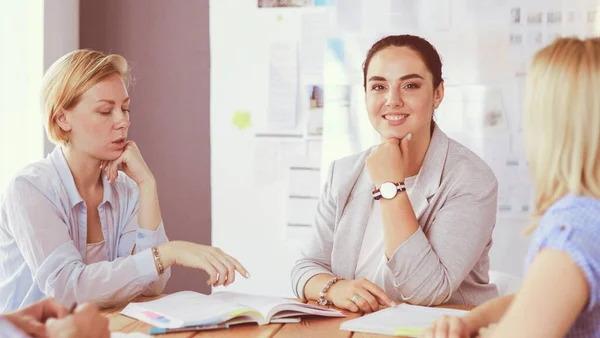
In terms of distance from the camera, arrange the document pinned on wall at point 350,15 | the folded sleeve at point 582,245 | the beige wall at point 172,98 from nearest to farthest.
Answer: the folded sleeve at point 582,245, the document pinned on wall at point 350,15, the beige wall at point 172,98

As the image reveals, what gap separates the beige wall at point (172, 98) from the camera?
10.5 feet

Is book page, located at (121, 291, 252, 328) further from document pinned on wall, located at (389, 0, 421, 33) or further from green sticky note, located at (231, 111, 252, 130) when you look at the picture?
document pinned on wall, located at (389, 0, 421, 33)

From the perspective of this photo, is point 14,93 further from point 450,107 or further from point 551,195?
point 551,195

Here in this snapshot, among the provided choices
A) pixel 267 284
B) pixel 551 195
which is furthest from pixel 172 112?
pixel 551 195

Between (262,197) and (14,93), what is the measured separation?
1176 mm

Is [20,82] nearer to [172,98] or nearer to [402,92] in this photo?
[172,98]

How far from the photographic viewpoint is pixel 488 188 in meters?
1.73

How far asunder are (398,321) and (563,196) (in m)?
0.53

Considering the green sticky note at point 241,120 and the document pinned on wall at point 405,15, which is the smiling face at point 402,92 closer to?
the document pinned on wall at point 405,15

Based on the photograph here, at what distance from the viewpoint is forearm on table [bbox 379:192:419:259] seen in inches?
63.6

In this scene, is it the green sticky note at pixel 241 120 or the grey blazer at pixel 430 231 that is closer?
the grey blazer at pixel 430 231

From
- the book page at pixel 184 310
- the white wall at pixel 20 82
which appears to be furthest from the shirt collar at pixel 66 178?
the white wall at pixel 20 82

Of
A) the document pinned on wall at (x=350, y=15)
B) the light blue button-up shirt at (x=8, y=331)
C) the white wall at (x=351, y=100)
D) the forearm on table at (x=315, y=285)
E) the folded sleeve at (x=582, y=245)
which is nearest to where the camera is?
the folded sleeve at (x=582, y=245)

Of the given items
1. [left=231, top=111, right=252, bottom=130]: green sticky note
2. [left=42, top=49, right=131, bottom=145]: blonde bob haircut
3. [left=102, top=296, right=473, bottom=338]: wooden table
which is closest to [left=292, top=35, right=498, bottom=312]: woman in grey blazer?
[left=102, top=296, right=473, bottom=338]: wooden table
